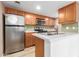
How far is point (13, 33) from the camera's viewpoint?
361 cm

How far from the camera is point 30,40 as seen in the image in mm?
4867

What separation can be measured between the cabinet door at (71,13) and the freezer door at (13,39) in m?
1.95

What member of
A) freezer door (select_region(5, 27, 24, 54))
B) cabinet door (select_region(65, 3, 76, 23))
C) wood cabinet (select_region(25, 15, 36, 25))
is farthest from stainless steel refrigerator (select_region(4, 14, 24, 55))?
cabinet door (select_region(65, 3, 76, 23))

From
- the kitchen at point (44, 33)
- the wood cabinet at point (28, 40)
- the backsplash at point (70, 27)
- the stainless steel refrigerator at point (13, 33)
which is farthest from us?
the wood cabinet at point (28, 40)

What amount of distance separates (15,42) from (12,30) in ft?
1.61

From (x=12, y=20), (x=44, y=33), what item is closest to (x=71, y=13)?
(x=44, y=33)

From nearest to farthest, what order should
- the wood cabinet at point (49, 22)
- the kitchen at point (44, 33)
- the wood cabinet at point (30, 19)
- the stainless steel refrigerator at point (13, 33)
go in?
the kitchen at point (44, 33) < the stainless steel refrigerator at point (13, 33) < the wood cabinet at point (30, 19) < the wood cabinet at point (49, 22)

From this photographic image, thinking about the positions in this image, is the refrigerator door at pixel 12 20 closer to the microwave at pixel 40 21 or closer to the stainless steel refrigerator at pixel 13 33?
the stainless steel refrigerator at pixel 13 33

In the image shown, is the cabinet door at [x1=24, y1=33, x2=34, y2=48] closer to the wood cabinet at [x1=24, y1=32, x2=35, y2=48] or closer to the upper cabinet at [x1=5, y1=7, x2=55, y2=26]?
the wood cabinet at [x1=24, y1=32, x2=35, y2=48]

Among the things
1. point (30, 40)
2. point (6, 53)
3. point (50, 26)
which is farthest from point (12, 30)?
point (50, 26)

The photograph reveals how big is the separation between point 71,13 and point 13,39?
231 cm

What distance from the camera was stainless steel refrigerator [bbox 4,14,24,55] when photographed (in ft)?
11.2

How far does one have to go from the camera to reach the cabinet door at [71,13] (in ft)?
9.69

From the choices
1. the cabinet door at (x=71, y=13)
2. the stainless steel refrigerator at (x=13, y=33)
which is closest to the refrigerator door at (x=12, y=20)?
the stainless steel refrigerator at (x=13, y=33)
